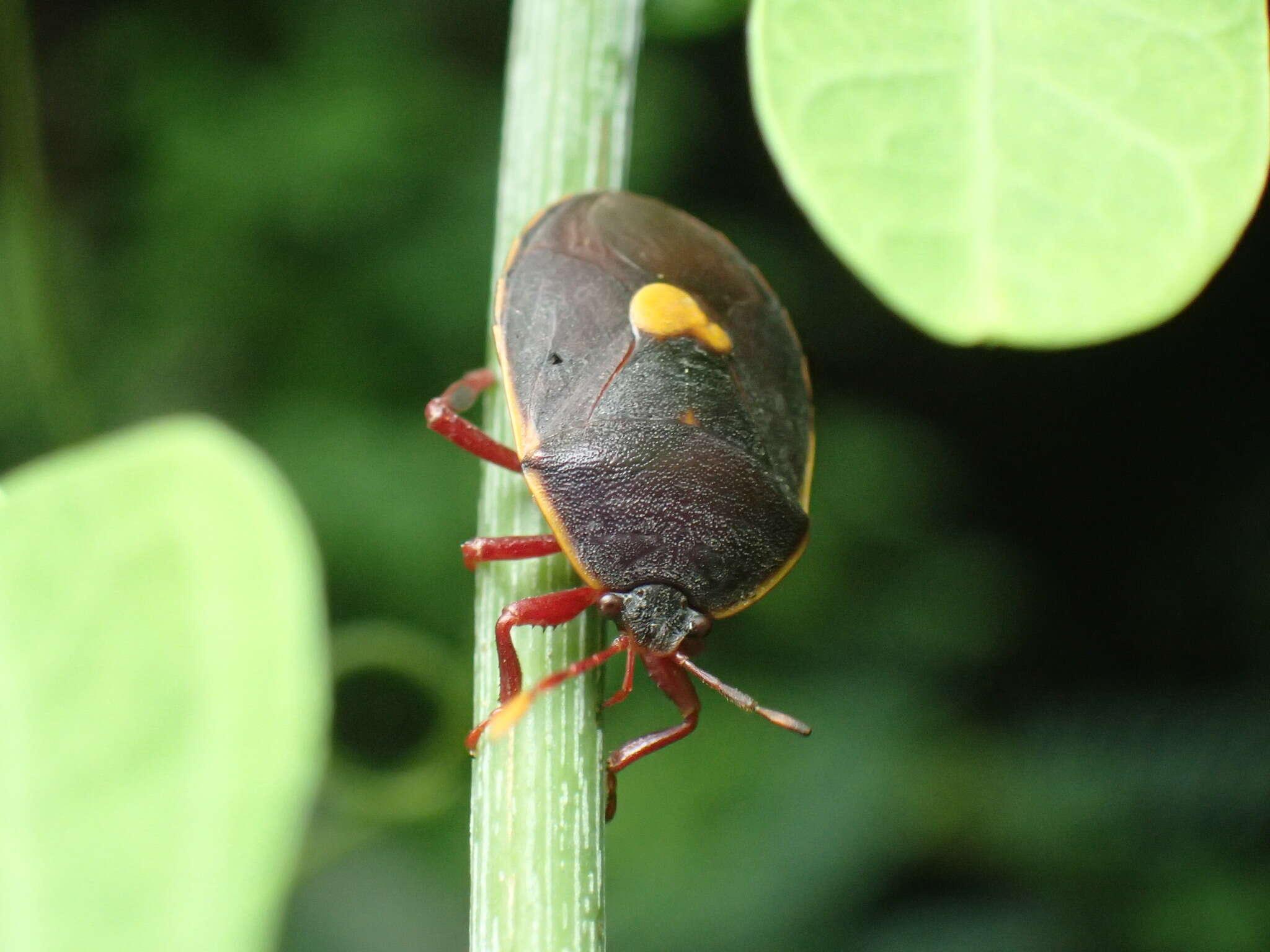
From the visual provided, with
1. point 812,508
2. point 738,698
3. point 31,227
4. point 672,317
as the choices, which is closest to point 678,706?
point 738,698

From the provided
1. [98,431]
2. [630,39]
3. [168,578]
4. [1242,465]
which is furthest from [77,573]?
[1242,465]

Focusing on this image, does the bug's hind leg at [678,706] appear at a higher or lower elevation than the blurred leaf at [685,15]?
lower

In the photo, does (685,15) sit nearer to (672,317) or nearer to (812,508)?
(672,317)

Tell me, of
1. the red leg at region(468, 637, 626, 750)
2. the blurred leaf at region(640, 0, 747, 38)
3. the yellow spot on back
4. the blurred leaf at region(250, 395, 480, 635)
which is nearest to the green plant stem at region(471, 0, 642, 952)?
the red leg at region(468, 637, 626, 750)

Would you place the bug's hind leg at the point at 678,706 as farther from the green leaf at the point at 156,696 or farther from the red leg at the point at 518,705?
the green leaf at the point at 156,696

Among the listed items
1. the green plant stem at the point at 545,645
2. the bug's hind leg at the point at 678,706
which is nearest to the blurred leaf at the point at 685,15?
the green plant stem at the point at 545,645

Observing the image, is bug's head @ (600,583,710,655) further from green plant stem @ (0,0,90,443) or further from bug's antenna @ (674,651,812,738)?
green plant stem @ (0,0,90,443)

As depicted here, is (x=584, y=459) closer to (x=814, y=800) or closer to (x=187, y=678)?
(x=187, y=678)
